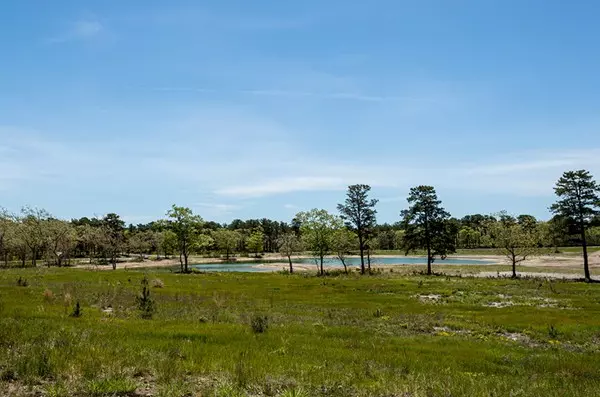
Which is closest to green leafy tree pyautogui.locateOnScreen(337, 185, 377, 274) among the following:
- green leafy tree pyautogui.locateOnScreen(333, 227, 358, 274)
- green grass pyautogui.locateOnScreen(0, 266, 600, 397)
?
green leafy tree pyautogui.locateOnScreen(333, 227, 358, 274)

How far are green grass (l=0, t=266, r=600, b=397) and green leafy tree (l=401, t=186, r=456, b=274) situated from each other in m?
56.1

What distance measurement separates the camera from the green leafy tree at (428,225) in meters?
90.3

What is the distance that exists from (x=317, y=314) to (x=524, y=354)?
48.0ft

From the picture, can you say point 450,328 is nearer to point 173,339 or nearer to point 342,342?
point 342,342

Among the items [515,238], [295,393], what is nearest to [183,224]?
[515,238]

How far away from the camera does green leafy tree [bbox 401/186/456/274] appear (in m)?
90.3

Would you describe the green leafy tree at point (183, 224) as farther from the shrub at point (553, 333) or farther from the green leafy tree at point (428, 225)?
the shrub at point (553, 333)

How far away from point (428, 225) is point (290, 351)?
7962 centimetres

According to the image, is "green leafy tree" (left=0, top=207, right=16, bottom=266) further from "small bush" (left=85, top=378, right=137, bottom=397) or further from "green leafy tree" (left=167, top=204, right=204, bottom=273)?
"small bush" (left=85, top=378, right=137, bottom=397)

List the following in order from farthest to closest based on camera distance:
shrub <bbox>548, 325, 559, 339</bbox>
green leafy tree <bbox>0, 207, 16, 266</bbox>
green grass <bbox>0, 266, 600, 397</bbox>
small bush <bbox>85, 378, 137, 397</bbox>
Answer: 1. green leafy tree <bbox>0, 207, 16, 266</bbox>
2. shrub <bbox>548, 325, 559, 339</bbox>
3. green grass <bbox>0, 266, 600, 397</bbox>
4. small bush <bbox>85, 378, 137, 397</bbox>

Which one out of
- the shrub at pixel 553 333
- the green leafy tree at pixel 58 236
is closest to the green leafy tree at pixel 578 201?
the shrub at pixel 553 333

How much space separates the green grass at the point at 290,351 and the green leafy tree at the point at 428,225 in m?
56.1

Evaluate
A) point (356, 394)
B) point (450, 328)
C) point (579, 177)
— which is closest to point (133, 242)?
point (579, 177)

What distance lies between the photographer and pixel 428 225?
300 ft
